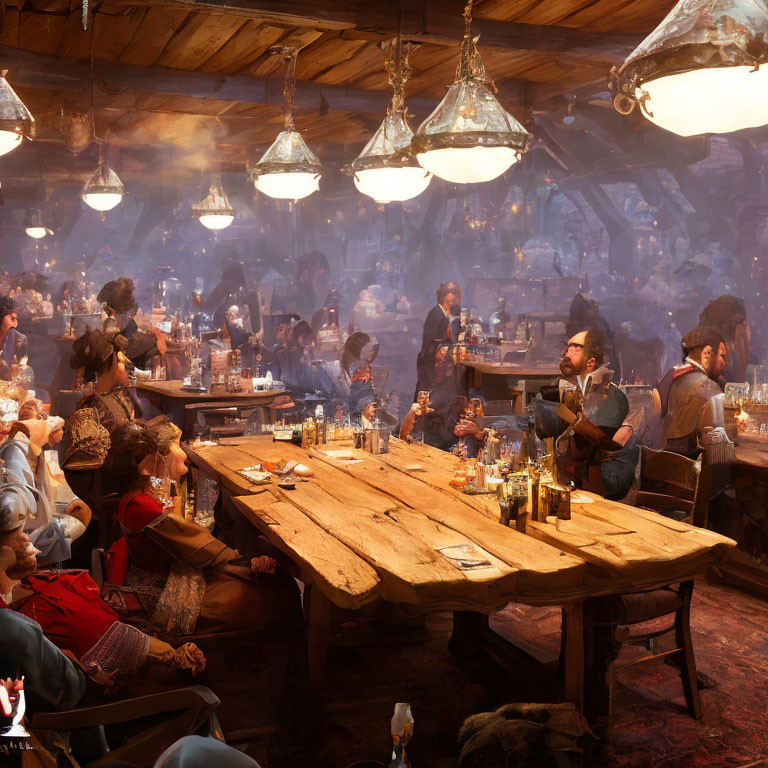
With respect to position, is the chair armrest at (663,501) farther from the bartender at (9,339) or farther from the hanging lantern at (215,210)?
the bartender at (9,339)

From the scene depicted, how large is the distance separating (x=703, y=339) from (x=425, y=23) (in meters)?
3.72

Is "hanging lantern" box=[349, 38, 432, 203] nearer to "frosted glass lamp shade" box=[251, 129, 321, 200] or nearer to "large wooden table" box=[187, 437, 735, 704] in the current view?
"frosted glass lamp shade" box=[251, 129, 321, 200]

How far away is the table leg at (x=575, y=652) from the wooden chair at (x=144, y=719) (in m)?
1.45

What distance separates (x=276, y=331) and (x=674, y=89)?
24.7ft

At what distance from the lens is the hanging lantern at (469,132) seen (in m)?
3.56

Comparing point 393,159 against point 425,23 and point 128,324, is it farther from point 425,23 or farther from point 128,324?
point 128,324

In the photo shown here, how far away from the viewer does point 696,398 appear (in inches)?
259

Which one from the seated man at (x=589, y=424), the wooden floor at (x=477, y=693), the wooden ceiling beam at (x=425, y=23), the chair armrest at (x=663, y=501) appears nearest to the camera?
the wooden floor at (x=477, y=693)

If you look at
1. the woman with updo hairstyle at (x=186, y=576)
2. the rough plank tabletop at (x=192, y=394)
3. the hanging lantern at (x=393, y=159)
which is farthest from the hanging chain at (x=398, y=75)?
the rough plank tabletop at (x=192, y=394)

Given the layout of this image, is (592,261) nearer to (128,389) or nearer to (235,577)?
(128,389)

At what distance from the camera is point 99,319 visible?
342 inches

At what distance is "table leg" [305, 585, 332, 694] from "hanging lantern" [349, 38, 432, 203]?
228 cm

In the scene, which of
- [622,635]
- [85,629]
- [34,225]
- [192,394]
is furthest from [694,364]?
[34,225]

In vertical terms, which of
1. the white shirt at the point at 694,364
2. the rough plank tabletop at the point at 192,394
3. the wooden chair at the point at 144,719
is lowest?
the wooden chair at the point at 144,719
